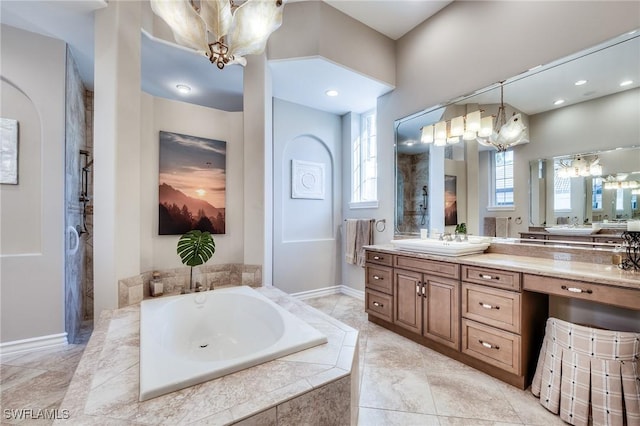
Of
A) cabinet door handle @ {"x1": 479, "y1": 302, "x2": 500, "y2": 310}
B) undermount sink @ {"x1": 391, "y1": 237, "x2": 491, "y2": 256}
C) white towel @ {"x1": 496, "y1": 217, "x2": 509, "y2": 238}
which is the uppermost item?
white towel @ {"x1": 496, "y1": 217, "x2": 509, "y2": 238}

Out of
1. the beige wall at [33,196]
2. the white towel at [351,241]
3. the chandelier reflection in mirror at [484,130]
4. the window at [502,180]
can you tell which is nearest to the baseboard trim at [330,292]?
the white towel at [351,241]

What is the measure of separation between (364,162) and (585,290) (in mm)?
2928

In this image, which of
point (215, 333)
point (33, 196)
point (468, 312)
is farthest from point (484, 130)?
point (33, 196)

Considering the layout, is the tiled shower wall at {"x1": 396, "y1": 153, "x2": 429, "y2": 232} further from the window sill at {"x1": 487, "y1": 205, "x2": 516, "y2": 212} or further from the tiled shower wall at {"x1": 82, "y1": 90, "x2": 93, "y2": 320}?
the tiled shower wall at {"x1": 82, "y1": 90, "x2": 93, "y2": 320}

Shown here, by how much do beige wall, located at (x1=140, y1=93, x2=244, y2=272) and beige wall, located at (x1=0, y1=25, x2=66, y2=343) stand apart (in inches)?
28.1

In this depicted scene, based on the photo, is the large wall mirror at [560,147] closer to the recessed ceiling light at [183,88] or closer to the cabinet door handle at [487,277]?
the cabinet door handle at [487,277]

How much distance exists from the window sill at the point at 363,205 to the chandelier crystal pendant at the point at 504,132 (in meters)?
1.45

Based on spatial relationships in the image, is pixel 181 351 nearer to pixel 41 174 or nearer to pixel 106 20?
pixel 41 174

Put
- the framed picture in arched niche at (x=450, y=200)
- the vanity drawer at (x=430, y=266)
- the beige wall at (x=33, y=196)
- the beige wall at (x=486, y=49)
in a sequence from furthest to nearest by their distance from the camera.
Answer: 1. the framed picture in arched niche at (x=450, y=200)
2. the beige wall at (x=33, y=196)
3. the vanity drawer at (x=430, y=266)
4. the beige wall at (x=486, y=49)

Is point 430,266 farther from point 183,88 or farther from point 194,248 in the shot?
point 183,88

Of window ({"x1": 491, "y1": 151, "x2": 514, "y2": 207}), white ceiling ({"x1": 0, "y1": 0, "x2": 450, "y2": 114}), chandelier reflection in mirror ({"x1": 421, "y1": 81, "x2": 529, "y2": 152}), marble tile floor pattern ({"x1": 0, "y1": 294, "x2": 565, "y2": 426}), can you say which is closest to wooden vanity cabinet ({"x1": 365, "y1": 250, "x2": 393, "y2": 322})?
marble tile floor pattern ({"x1": 0, "y1": 294, "x2": 565, "y2": 426})

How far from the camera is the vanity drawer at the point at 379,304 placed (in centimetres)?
278

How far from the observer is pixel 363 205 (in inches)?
150

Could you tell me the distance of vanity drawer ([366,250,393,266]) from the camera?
280 centimetres
